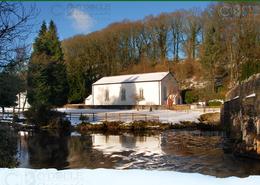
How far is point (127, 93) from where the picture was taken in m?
58.1

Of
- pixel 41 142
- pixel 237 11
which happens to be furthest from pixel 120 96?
pixel 41 142

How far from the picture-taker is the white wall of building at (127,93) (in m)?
54.9

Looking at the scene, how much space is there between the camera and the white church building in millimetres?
54531

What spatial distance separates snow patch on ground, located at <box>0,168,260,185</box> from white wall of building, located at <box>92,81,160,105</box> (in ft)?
155

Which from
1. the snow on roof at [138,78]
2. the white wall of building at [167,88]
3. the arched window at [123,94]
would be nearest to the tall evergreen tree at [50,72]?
the arched window at [123,94]

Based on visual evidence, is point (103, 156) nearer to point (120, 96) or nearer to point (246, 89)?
point (246, 89)

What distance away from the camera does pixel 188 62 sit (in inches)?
2478

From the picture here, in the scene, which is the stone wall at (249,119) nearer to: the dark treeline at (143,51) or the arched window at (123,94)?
the dark treeline at (143,51)

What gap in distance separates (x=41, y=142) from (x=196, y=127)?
14762 millimetres

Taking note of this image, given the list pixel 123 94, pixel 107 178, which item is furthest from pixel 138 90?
pixel 107 178

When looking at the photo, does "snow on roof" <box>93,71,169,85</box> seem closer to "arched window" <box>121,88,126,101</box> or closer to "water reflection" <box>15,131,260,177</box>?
"arched window" <box>121,88,126,101</box>

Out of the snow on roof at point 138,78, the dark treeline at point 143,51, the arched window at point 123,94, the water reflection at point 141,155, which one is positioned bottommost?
the water reflection at point 141,155

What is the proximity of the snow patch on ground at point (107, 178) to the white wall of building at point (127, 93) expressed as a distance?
155 feet

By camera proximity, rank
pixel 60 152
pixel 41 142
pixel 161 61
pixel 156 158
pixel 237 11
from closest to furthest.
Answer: pixel 156 158
pixel 60 152
pixel 41 142
pixel 237 11
pixel 161 61
